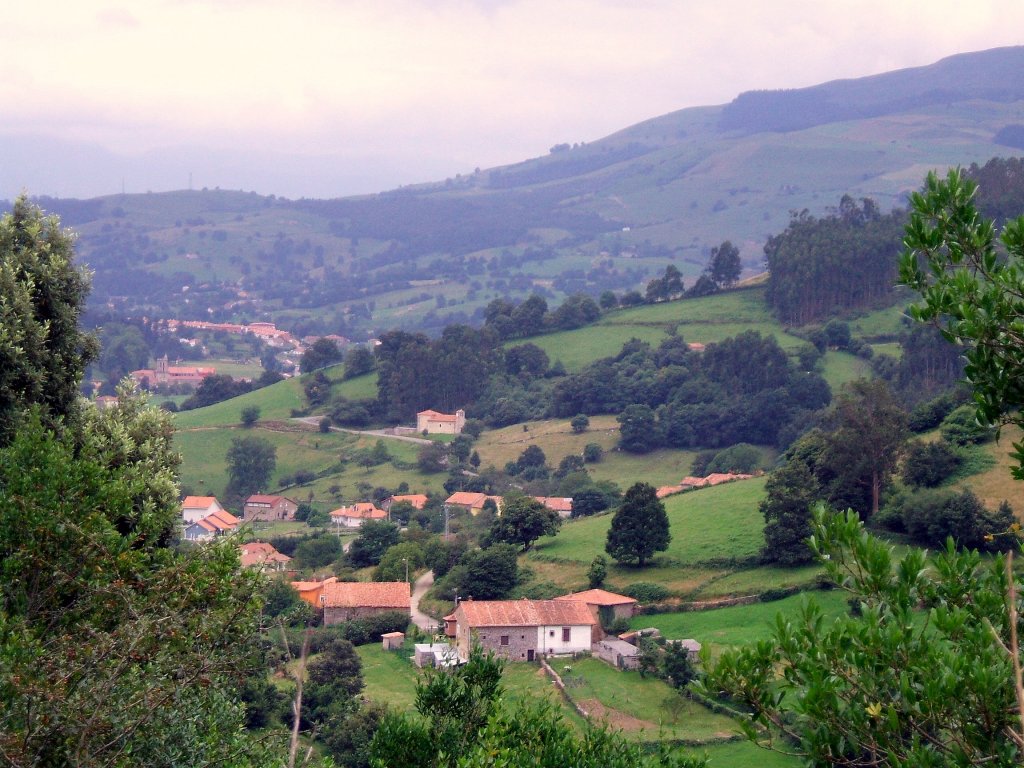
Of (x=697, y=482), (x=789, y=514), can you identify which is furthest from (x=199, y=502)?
(x=789, y=514)

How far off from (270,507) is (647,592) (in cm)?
3556

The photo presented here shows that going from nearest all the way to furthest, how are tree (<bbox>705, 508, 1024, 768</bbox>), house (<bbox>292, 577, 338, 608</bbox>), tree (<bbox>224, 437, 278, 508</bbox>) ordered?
1. tree (<bbox>705, 508, 1024, 768</bbox>)
2. house (<bbox>292, 577, 338, 608</bbox>)
3. tree (<bbox>224, 437, 278, 508</bbox>)

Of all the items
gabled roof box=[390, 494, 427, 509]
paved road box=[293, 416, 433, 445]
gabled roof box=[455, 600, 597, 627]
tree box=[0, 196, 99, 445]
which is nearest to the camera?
tree box=[0, 196, 99, 445]

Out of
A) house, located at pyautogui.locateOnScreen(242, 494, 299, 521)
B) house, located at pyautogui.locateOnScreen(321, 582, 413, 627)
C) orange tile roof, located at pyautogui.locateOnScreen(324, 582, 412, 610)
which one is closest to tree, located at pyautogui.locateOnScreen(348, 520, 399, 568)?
orange tile roof, located at pyautogui.locateOnScreen(324, 582, 412, 610)

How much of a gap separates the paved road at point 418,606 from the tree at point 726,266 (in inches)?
2271

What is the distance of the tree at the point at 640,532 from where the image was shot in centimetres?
4091

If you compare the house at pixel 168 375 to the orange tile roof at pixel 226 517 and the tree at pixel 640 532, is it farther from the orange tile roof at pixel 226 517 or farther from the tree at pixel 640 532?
the tree at pixel 640 532

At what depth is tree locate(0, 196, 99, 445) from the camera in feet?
41.7

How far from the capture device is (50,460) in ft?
34.7

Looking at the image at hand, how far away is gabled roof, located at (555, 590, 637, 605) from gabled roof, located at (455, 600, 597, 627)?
0.89 metres

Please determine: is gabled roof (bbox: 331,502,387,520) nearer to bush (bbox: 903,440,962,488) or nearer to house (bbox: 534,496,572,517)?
house (bbox: 534,496,572,517)

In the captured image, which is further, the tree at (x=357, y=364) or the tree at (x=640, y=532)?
the tree at (x=357, y=364)

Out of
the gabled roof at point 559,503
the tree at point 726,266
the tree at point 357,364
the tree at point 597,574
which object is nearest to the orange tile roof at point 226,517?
the gabled roof at point 559,503

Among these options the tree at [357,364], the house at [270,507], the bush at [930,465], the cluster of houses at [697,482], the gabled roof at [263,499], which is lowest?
the house at [270,507]
